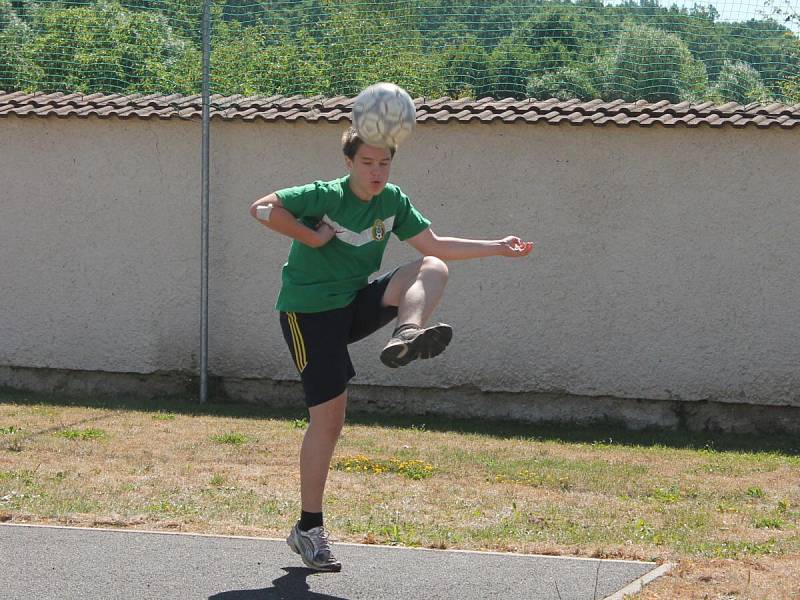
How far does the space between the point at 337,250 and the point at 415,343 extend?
63 cm

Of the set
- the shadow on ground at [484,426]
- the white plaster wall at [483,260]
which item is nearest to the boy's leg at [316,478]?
the shadow on ground at [484,426]

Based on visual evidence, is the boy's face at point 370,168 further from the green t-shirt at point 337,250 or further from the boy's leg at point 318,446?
the boy's leg at point 318,446

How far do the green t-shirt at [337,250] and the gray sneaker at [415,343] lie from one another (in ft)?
1.59

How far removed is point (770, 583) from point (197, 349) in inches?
275

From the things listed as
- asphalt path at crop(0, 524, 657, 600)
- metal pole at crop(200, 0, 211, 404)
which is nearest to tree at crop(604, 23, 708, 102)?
metal pole at crop(200, 0, 211, 404)

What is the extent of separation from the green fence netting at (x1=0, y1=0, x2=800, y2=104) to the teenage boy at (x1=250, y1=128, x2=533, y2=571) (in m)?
5.95

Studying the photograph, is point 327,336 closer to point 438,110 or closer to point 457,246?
point 457,246

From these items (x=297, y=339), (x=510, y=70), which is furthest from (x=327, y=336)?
(x=510, y=70)

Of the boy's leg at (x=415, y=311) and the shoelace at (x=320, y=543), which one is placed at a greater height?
the boy's leg at (x=415, y=311)

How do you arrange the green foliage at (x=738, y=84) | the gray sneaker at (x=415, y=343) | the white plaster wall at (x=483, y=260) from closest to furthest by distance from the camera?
1. the gray sneaker at (x=415, y=343)
2. the white plaster wall at (x=483, y=260)
3. the green foliage at (x=738, y=84)

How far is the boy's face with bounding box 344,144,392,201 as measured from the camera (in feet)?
16.0

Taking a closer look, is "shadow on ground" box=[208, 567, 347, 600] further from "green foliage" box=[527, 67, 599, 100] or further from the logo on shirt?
"green foliage" box=[527, 67, 599, 100]

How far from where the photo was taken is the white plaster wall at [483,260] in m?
9.99

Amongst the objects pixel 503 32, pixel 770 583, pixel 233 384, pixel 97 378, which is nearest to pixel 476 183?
pixel 503 32
